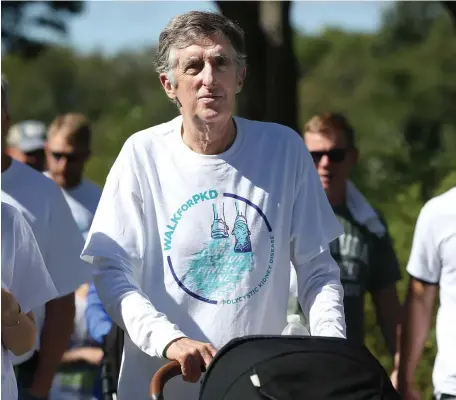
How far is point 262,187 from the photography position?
382 cm

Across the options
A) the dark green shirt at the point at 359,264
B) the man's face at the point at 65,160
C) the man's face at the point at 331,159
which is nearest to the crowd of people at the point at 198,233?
the dark green shirt at the point at 359,264

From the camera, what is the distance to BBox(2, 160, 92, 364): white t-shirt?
16.3ft

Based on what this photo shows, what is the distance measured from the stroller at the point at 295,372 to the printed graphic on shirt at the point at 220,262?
598mm

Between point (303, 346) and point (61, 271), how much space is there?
84.8 inches

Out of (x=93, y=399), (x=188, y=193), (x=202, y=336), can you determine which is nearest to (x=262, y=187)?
(x=188, y=193)

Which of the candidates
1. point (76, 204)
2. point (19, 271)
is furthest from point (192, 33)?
point (76, 204)

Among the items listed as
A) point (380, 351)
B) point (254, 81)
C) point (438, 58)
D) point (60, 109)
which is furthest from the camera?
point (60, 109)

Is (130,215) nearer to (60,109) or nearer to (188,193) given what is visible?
(188,193)

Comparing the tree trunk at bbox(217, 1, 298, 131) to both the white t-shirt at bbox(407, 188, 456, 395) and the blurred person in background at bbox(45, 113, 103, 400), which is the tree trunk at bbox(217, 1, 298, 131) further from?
the white t-shirt at bbox(407, 188, 456, 395)

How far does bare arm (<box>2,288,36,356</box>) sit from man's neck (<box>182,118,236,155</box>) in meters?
0.77

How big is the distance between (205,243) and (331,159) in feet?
8.17

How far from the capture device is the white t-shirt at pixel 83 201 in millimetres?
7152

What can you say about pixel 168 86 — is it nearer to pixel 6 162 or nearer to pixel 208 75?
pixel 208 75

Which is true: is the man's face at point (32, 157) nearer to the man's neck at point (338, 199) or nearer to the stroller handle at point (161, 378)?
the man's neck at point (338, 199)
